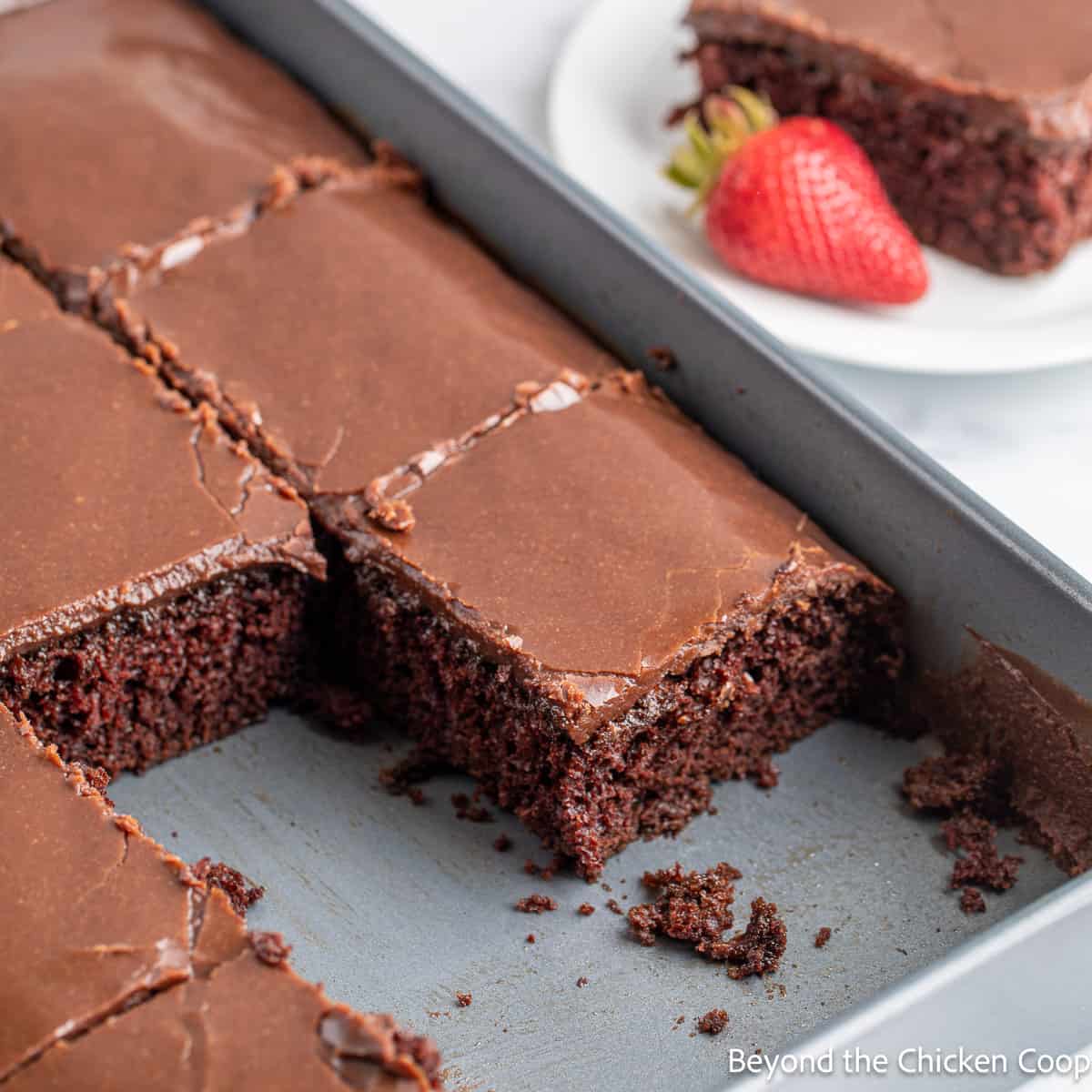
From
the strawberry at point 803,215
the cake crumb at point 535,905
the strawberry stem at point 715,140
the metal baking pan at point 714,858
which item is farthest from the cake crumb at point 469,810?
the strawberry stem at point 715,140

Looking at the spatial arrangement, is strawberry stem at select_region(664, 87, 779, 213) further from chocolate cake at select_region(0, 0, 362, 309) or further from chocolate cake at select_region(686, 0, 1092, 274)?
chocolate cake at select_region(0, 0, 362, 309)

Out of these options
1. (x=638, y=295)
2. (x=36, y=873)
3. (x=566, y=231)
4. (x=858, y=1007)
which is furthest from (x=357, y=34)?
(x=858, y=1007)

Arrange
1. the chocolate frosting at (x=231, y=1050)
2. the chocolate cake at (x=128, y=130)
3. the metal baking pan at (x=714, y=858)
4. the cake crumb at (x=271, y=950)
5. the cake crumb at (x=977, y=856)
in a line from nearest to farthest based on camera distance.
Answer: the chocolate frosting at (x=231, y=1050) → the cake crumb at (x=271, y=950) → the metal baking pan at (x=714, y=858) → the cake crumb at (x=977, y=856) → the chocolate cake at (x=128, y=130)

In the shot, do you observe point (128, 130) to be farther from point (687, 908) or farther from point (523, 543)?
point (687, 908)

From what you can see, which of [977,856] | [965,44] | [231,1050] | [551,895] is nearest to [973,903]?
[977,856]

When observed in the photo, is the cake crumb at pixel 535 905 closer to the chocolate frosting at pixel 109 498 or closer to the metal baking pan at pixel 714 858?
the metal baking pan at pixel 714 858
